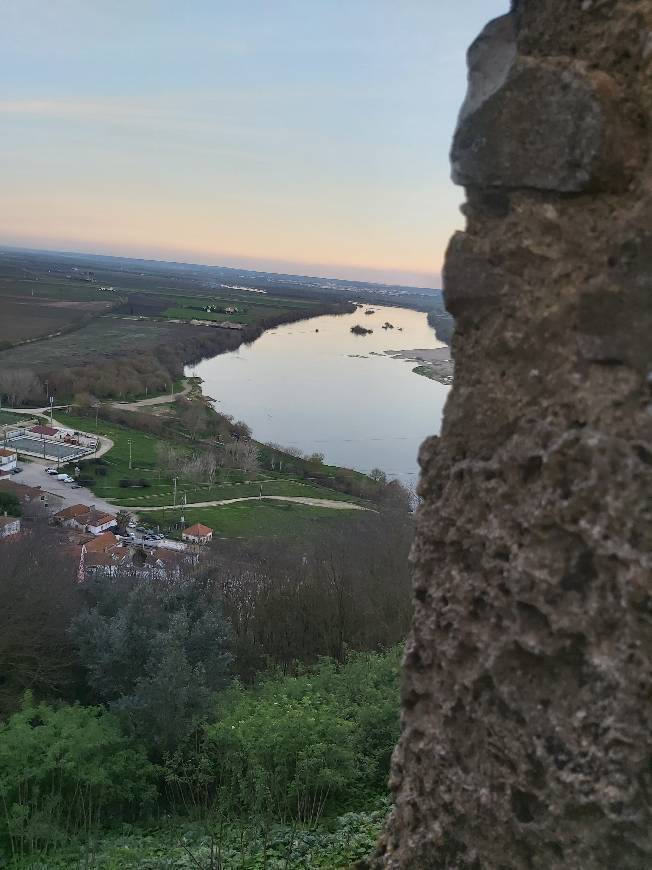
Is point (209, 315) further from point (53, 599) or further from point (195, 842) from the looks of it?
point (195, 842)

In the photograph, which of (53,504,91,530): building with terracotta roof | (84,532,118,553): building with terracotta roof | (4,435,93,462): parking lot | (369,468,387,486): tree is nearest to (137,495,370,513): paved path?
(369,468,387,486): tree

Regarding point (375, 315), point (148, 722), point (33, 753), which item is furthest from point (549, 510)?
point (375, 315)

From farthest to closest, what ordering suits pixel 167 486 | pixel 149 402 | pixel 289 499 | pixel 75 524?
pixel 149 402, pixel 167 486, pixel 289 499, pixel 75 524

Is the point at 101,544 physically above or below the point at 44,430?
above

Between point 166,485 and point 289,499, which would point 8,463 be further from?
point 289,499

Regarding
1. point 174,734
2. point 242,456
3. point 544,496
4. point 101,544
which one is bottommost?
point 242,456

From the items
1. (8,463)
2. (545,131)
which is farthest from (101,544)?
(545,131)
